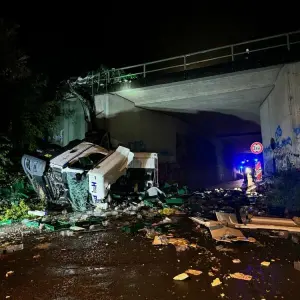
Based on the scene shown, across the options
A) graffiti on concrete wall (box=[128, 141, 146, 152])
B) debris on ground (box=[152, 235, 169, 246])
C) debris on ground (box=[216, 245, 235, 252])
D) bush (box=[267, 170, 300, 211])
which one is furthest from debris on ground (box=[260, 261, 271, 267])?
graffiti on concrete wall (box=[128, 141, 146, 152])

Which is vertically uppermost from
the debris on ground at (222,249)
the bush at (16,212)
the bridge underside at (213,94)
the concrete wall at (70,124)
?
the bridge underside at (213,94)

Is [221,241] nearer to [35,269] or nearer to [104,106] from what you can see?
[35,269]

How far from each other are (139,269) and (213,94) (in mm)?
10694

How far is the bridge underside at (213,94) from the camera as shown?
37.3 feet

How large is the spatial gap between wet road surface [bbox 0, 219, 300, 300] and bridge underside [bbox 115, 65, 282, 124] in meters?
7.77

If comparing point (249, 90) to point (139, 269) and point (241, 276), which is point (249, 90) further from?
point (139, 269)

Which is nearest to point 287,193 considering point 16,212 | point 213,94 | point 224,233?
point 224,233

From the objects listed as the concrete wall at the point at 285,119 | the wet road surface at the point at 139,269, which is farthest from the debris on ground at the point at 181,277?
the concrete wall at the point at 285,119

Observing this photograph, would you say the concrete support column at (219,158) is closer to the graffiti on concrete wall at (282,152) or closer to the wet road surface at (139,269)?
the graffiti on concrete wall at (282,152)

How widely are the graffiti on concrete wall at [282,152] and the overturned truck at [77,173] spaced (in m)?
5.90

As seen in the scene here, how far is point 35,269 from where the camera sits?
13.2 ft

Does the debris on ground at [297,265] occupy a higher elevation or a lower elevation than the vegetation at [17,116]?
lower

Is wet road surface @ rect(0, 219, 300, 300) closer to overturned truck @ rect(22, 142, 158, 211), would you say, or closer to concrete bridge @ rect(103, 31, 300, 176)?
overturned truck @ rect(22, 142, 158, 211)

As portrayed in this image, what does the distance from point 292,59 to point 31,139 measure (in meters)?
10.9
